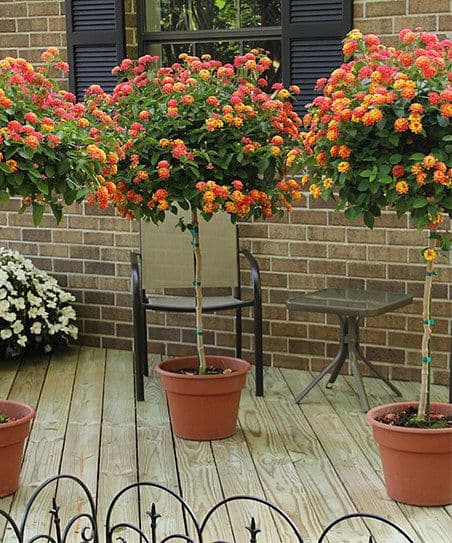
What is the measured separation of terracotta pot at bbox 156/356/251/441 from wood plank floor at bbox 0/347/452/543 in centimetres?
6

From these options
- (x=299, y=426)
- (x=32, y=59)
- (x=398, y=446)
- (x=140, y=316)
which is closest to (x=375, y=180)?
(x=398, y=446)

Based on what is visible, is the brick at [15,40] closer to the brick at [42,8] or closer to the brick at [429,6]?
the brick at [42,8]

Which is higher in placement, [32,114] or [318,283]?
[32,114]

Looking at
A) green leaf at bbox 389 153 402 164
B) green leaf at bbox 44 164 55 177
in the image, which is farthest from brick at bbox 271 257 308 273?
green leaf at bbox 44 164 55 177

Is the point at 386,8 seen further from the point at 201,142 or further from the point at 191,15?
the point at 201,142

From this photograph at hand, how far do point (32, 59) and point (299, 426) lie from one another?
2636 millimetres

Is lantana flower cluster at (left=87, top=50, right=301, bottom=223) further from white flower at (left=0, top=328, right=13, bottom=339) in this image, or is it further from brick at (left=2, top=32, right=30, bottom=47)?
brick at (left=2, top=32, right=30, bottom=47)

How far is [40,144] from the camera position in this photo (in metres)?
3.40

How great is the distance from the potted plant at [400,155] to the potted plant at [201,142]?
46 cm

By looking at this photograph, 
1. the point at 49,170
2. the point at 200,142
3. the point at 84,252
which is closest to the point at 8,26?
the point at 84,252

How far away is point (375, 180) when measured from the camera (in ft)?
11.0

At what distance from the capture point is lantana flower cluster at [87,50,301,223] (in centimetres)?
399

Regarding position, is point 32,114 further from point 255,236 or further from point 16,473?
point 255,236

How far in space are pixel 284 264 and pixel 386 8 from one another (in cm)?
134
